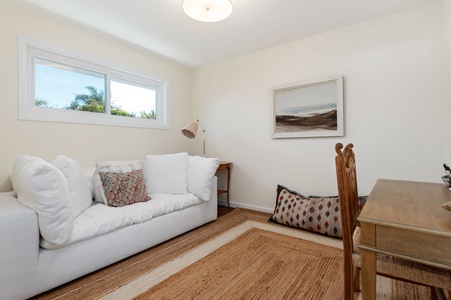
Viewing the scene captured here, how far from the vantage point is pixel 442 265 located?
0.76 m

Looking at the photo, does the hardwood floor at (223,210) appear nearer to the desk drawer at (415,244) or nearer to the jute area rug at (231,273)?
the jute area rug at (231,273)

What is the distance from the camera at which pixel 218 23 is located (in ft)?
8.13

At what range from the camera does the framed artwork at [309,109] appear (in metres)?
2.62

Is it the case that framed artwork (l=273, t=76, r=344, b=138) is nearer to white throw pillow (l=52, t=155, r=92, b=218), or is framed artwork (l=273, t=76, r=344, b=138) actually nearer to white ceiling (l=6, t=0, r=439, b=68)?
white ceiling (l=6, t=0, r=439, b=68)

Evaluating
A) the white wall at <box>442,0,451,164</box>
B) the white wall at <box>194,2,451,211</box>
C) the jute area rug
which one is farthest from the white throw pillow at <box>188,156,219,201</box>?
the white wall at <box>442,0,451,164</box>

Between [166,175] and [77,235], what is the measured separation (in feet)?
3.88

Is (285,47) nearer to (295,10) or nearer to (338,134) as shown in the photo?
(295,10)

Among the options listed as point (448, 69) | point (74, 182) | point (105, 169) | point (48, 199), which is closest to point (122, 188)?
point (105, 169)

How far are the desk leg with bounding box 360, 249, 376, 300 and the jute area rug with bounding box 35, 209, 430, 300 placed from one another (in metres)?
0.65

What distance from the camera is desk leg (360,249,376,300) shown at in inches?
34.5

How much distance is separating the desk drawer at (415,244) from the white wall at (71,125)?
9.36 feet

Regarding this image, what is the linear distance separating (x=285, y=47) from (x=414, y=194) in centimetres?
246

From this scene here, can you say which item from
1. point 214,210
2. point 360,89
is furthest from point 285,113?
point 214,210

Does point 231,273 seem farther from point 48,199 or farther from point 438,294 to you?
point 48,199
